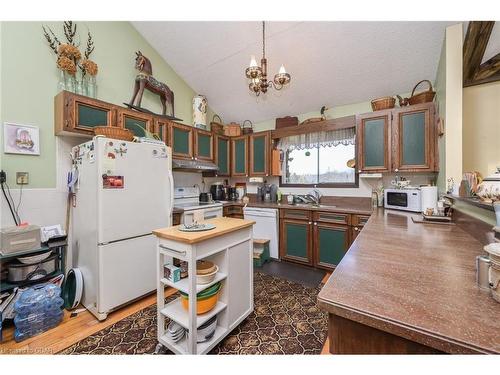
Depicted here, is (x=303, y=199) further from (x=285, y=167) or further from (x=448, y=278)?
(x=448, y=278)

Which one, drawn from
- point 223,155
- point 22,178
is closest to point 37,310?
point 22,178

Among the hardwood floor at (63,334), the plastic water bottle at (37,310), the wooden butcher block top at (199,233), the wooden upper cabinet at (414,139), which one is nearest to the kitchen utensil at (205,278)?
the wooden butcher block top at (199,233)

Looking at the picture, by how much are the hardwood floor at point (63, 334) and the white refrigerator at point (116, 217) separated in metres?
0.08

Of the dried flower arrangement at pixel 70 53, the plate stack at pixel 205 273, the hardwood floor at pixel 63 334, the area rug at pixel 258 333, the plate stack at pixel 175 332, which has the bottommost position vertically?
the hardwood floor at pixel 63 334

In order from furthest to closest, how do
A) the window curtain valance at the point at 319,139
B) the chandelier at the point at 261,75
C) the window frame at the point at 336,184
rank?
the window curtain valance at the point at 319,139, the window frame at the point at 336,184, the chandelier at the point at 261,75

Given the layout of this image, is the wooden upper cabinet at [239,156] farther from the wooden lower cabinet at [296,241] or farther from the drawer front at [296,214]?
the wooden lower cabinet at [296,241]

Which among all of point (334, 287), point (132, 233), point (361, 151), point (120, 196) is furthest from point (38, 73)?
point (361, 151)

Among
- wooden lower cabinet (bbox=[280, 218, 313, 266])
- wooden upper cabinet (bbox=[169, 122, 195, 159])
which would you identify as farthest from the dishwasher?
wooden upper cabinet (bbox=[169, 122, 195, 159])

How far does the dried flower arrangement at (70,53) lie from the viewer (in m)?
2.19

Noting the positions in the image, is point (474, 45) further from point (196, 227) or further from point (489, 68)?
point (196, 227)

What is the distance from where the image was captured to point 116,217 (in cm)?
196

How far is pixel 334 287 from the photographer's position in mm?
728

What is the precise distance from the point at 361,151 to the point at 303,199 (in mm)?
1135

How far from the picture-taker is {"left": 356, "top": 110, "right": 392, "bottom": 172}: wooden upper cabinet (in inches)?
106
